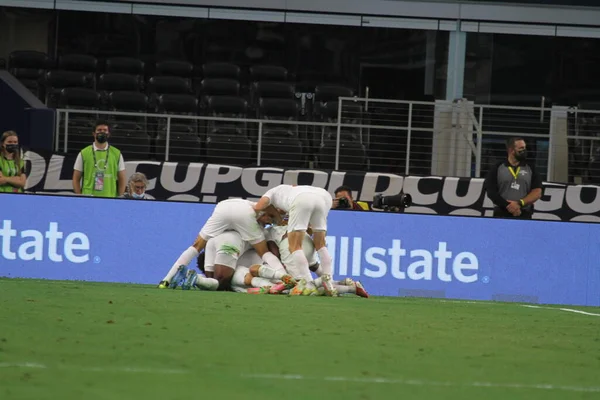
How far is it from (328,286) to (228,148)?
32.3ft

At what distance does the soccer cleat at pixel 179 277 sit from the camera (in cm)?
1441

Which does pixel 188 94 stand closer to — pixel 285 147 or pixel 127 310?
pixel 285 147

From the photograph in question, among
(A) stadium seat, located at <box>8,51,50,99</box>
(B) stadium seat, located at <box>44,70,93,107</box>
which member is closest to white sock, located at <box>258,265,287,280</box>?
(B) stadium seat, located at <box>44,70,93,107</box>

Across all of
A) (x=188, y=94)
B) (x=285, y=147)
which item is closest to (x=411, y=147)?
(x=285, y=147)

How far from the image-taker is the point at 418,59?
1141 inches

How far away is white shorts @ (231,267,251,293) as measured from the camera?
14.8 metres

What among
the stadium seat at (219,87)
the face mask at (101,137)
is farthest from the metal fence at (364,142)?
the face mask at (101,137)

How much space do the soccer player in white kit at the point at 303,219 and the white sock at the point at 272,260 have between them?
421 mm

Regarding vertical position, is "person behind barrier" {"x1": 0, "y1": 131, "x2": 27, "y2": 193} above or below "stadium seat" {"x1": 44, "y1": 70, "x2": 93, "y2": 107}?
below

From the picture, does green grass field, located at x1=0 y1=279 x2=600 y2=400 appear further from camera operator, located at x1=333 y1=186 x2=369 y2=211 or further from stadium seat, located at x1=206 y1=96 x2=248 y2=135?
stadium seat, located at x1=206 y1=96 x2=248 y2=135

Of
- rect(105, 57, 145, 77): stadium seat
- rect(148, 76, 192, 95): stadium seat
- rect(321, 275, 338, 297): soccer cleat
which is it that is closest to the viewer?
rect(321, 275, 338, 297): soccer cleat

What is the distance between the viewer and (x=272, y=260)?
48.5ft

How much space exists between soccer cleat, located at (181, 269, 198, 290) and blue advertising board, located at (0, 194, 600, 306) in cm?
232

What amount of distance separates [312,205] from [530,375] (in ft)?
22.7
